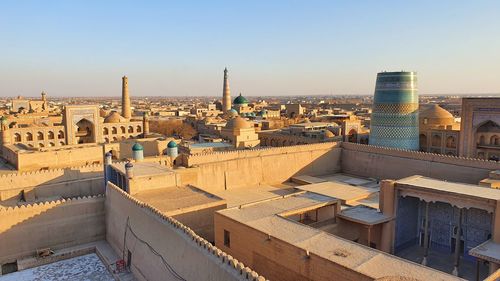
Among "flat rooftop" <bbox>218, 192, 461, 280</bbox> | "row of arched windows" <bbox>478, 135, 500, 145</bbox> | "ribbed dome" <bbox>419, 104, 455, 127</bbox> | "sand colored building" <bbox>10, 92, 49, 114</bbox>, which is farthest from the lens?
"sand colored building" <bbox>10, 92, 49, 114</bbox>

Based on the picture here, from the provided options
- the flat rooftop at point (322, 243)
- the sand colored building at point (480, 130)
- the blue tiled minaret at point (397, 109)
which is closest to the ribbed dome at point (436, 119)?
the sand colored building at point (480, 130)

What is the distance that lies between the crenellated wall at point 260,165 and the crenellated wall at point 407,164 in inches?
41.7

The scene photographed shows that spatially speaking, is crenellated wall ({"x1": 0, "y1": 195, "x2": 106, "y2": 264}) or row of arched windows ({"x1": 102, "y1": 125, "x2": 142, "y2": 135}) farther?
row of arched windows ({"x1": 102, "y1": 125, "x2": 142, "y2": 135})

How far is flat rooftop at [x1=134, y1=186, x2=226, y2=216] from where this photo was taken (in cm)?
1173

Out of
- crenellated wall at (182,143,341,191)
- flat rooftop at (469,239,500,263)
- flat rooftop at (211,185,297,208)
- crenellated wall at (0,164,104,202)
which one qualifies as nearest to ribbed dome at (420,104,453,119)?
crenellated wall at (182,143,341,191)

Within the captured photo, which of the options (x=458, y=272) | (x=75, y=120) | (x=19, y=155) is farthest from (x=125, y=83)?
(x=458, y=272)

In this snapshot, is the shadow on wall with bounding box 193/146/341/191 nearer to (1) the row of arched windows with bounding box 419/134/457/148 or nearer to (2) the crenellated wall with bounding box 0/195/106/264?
(2) the crenellated wall with bounding box 0/195/106/264

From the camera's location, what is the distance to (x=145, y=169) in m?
14.4

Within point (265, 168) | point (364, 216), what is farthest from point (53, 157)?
point (364, 216)

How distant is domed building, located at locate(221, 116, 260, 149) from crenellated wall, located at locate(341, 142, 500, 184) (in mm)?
6584

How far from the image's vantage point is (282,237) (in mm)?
8938

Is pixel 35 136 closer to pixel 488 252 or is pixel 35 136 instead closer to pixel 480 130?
pixel 480 130

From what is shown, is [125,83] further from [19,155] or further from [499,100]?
[499,100]

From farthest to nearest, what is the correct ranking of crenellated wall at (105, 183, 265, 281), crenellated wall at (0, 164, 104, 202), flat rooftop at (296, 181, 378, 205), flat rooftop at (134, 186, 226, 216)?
flat rooftop at (296, 181, 378, 205), crenellated wall at (0, 164, 104, 202), flat rooftop at (134, 186, 226, 216), crenellated wall at (105, 183, 265, 281)
